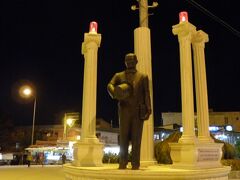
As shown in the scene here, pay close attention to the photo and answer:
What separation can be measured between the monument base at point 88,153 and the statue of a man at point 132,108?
2.77m

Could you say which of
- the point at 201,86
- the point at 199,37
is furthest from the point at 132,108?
the point at 199,37

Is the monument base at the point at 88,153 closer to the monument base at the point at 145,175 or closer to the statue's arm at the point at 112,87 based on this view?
the monument base at the point at 145,175

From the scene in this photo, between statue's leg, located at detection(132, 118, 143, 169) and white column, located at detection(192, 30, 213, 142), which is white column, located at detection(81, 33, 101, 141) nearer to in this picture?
statue's leg, located at detection(132, 118, 143, 169)

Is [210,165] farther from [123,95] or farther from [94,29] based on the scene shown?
[94,29]

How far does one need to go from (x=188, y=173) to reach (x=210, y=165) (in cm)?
286

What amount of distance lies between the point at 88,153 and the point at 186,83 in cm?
399

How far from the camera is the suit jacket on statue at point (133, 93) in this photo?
8227mm

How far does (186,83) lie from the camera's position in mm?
10609

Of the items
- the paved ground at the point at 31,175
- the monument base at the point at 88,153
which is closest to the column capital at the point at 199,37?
the monument base at the point at 88,153

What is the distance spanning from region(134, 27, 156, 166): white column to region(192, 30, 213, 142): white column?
211 cm

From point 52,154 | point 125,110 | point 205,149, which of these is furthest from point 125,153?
point 52,154

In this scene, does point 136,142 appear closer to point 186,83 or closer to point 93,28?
point 186,83

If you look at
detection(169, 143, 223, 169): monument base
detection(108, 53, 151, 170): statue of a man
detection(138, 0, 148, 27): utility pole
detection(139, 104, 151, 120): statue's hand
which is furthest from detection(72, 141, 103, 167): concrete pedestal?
detection(138, 0, 148, 27): utility pole

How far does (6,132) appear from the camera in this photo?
45969mm
